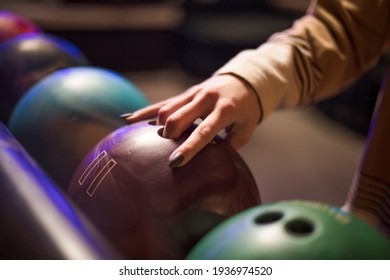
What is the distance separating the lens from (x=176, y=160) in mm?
986

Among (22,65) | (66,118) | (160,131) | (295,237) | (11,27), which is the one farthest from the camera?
(11,27)

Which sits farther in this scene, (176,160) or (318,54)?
(318,54)

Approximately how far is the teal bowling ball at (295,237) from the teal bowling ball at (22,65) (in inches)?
45.3

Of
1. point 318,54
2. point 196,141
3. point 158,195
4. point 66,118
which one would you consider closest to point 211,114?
point 196,141

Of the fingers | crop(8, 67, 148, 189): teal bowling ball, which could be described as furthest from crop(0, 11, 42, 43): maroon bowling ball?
the fingers

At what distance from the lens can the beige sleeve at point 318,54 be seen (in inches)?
44.5

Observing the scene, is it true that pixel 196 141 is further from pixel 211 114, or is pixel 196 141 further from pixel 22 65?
pixel 22 65

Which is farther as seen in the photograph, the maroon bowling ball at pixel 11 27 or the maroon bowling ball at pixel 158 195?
the maroon bowling ball at pixel 11 27

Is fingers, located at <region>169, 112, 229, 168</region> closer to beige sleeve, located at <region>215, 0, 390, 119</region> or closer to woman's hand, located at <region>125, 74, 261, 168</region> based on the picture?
woman's hand, located at <region>125, 74, 261, 168</region>

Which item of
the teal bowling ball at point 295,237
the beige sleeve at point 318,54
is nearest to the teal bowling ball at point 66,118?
the beige sleeve at point 318,54

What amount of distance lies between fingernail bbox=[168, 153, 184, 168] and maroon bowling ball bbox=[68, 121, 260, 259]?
15 millimetres

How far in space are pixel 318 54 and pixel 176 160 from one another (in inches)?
16.7

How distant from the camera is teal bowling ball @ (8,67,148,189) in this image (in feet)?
4.50

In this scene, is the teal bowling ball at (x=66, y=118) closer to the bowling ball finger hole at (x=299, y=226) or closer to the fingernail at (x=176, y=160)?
the fingernail at (x=176, y=160)
